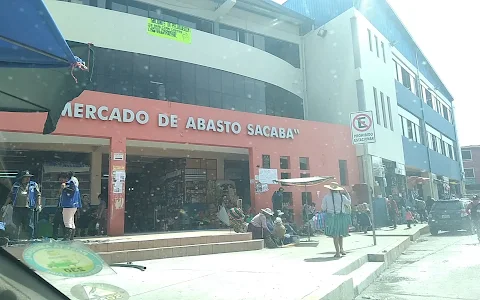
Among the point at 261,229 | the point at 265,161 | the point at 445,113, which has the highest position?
the point at 445,113

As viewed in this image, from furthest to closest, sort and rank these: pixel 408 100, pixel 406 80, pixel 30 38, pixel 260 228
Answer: pixel 406 80, pixel 408 100, pixel 260 228, pixel 30 38

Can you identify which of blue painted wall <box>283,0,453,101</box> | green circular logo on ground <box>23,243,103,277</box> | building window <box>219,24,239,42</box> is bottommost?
green circular logo on ground <box>23,243,103,277</box>

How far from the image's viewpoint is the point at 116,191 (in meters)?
10.9

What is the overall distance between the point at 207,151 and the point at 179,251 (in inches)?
295

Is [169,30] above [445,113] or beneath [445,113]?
beneath

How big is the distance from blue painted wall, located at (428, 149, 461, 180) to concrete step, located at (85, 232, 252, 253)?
2581 centimetres

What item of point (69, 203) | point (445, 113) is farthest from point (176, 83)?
point (445, 113)

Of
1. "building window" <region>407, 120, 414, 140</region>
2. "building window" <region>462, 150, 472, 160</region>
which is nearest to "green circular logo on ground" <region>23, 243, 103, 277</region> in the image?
"building window" <region>407, 120, 414, 140</region>

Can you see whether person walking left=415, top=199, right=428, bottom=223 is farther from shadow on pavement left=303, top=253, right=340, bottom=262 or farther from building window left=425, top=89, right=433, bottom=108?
building window left=425, top=89, right=433, bottom=108

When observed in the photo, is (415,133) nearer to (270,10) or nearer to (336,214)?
(270,10)

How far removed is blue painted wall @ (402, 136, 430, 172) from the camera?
83.7 feet

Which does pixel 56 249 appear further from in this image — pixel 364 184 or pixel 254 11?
pixel 254 11

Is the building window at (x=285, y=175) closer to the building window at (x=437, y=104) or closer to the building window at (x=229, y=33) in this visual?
the building window at (x=229, y=33)

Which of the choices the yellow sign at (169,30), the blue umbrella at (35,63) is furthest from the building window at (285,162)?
the blue umbrella at (35,63)
